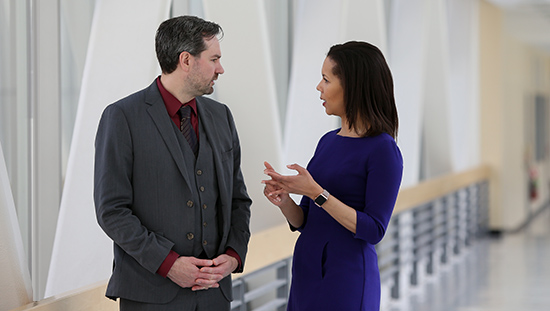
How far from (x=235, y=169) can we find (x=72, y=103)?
4.36 feet

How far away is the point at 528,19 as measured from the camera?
38.0 feet

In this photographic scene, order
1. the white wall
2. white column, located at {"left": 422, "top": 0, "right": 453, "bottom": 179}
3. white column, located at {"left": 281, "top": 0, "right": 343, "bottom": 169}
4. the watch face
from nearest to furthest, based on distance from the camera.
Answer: the watch face
the white wall
white column, located at {"left": 281, "top": 0, "right": 343, "bottom": 169}
white column, located at {"left": 422, "top": 0, "right": 453, "bottom": 179}

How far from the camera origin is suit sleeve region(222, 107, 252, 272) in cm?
236

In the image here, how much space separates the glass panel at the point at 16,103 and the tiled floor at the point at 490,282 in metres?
3.97

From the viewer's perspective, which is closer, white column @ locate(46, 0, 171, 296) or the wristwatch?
the wristwatch

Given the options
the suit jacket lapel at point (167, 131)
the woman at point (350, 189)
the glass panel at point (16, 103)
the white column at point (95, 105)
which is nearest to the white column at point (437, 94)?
the white column at point (95, 105)

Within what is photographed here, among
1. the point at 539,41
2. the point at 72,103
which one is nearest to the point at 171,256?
the point at 72,103

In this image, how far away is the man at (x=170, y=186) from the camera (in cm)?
210

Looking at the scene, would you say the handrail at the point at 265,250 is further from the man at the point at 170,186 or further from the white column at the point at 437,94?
the white column at the point at 437,94

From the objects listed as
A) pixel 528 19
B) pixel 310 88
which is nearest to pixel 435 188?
pixel 310 88

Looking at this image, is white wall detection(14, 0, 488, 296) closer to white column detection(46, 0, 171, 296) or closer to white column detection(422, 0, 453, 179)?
white column detection(46, 0, 171, 296)

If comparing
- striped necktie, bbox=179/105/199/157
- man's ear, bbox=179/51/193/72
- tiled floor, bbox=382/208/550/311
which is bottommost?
tiled floor, bbox=382/208/550/311

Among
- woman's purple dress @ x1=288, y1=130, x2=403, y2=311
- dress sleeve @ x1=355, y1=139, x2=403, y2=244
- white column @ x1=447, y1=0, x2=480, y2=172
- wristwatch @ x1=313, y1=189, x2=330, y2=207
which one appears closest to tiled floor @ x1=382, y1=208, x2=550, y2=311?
white column @ x1=447, y1=0, x2=480, y2=172

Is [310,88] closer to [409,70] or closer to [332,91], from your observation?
[409,70]
